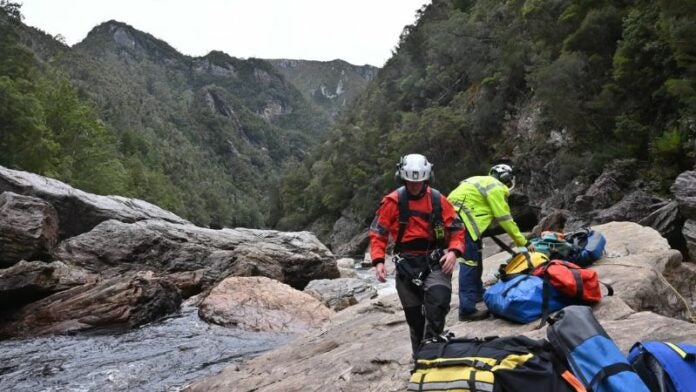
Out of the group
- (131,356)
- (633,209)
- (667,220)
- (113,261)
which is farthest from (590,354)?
(633,209)

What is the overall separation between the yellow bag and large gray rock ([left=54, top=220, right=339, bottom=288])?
13.4 metres

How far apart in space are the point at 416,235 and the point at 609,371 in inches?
88.1

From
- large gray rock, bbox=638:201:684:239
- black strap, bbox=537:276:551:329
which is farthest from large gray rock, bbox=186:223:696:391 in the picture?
large gray rock, bbox=638:201:684:239

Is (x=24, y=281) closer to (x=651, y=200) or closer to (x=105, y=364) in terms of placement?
(x=105, y=364)

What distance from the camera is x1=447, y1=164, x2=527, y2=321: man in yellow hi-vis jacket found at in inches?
242

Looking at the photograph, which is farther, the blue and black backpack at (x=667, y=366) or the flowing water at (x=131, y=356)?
the flowing water at (x=131, y=356)

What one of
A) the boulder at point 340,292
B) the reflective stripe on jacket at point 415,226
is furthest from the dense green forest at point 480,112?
the reflective stripe on jacket at point 415,226

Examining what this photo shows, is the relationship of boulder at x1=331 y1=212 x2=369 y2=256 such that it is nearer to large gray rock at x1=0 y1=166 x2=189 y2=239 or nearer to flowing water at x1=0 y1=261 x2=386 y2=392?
large gray rock at x1=0 y1=166 x2=189 y2=239

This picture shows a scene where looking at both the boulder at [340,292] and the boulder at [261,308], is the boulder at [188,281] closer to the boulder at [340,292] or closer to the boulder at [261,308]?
the boulder at [261,308]

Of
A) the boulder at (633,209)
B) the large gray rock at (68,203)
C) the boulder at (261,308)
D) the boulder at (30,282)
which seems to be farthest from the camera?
the boulder at (633,209)

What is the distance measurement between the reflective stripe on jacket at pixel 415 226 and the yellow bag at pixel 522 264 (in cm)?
113

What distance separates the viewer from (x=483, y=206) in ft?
20.8

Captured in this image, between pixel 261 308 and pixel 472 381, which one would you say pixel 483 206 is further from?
pixel 261 308

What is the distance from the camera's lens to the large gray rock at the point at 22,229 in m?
14.4
